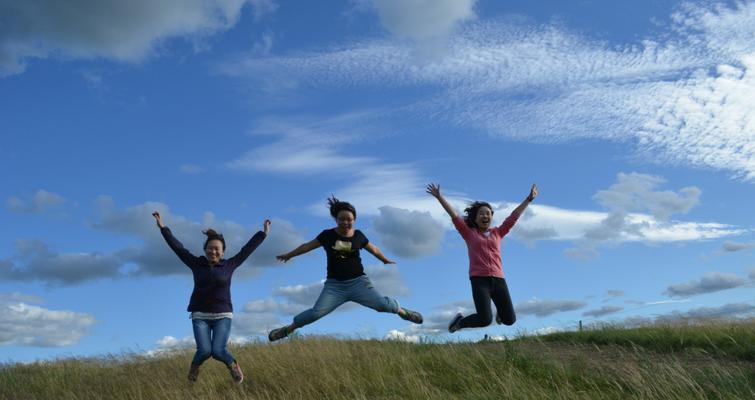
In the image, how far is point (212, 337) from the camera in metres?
8.77

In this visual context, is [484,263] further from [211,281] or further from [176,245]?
[176,245]

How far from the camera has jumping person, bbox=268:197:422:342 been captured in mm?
9055

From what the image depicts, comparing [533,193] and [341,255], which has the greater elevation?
[533,193]

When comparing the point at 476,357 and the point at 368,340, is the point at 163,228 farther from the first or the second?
the point at 368,340

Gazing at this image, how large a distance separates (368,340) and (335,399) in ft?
22.2

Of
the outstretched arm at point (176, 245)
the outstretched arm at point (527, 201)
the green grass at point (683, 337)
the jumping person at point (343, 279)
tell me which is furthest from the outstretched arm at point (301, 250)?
the green grass at point (683, 337)

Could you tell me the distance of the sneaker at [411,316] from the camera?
9.28m

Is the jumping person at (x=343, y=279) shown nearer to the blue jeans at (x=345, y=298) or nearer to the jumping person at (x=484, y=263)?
the blue jeans at (x=345, y=298)

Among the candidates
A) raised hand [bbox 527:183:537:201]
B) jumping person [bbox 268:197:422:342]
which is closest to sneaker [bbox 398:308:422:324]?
jumping person [bbox 268:197:422:342]

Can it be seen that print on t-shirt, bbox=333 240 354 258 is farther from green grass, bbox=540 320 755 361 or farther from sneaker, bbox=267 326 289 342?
green grass, bbox=540 320 755 361

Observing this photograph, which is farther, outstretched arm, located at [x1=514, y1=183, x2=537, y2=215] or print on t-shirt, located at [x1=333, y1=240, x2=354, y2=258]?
outstretched arm, located at [x1=514, y1=183, x2=537, y2=215]

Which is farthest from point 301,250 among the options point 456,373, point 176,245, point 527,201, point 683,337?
point 683,337

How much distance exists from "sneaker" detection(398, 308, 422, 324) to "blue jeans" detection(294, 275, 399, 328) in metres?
0.19

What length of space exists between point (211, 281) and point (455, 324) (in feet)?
13.0
